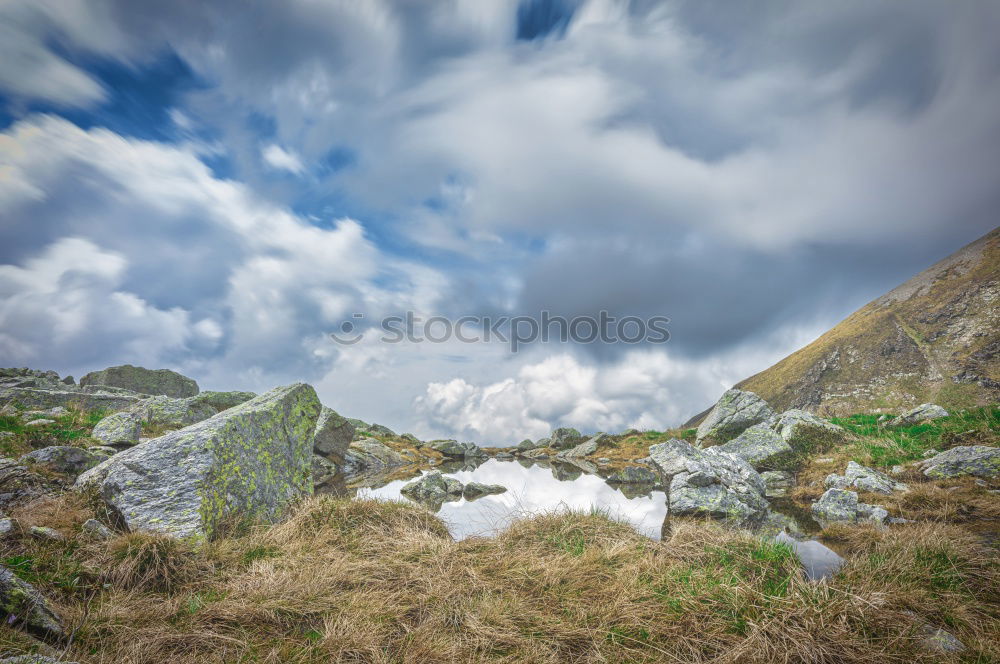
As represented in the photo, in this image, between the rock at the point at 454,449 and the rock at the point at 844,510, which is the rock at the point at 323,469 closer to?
the rock at the point at 844,510

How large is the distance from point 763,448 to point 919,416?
939 centimetres

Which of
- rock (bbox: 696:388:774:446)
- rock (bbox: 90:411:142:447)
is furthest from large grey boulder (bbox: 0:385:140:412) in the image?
rock (bbox: 696:388:774:446)

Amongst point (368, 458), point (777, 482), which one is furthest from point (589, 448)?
point (777, 482)

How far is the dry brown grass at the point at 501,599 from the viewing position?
470 cm

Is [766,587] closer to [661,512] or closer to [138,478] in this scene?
[661,512]

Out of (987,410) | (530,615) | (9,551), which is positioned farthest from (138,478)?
(987,410)

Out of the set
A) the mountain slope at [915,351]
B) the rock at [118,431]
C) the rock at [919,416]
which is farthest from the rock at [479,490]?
the mountain slope at [915,351]

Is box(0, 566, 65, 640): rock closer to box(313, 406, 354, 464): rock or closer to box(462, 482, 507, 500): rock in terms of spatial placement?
box(462, 482, 507, 500): rock

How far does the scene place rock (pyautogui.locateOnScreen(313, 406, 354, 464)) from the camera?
76.7ft

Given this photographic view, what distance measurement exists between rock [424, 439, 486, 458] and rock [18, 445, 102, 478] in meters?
35.7

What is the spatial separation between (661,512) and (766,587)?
6470 mm

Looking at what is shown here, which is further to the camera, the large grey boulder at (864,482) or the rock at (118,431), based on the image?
the rock at (118,431)

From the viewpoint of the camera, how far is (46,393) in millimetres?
22531

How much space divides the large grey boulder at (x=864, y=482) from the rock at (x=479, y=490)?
10.6 meters
